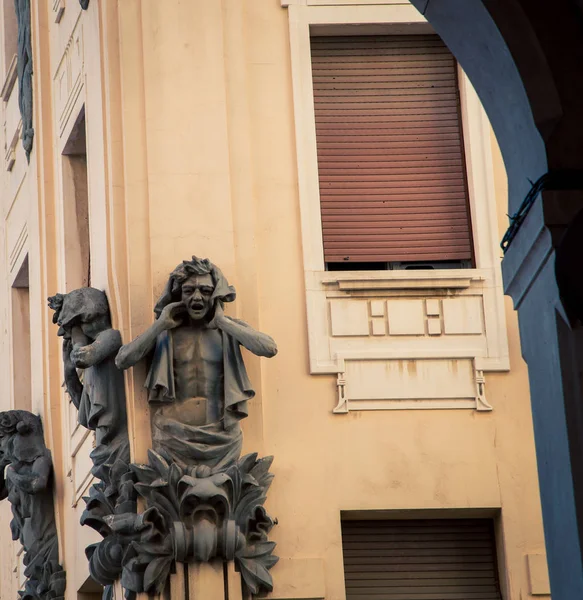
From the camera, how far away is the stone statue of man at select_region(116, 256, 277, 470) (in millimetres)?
13703

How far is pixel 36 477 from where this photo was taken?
17469 millimetres

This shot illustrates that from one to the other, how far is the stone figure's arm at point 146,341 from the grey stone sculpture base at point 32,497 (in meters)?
4.07

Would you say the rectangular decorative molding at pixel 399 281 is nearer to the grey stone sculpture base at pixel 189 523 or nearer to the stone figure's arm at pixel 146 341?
the stone figure's arm at pixel 146 341

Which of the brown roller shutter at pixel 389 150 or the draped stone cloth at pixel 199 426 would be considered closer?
the draped stone cloth at pixel 199 426

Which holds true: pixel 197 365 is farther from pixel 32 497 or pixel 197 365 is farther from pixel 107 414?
pixel 32 497

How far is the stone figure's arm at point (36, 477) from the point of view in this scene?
17.5 meters

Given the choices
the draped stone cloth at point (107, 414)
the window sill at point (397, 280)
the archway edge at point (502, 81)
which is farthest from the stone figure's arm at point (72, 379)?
the archway edge at point (502, 81)

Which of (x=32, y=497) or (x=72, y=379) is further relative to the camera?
(x=32, y=497)

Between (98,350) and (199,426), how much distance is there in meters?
1.08

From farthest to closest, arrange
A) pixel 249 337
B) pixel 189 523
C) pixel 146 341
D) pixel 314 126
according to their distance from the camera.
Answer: pixel 314 126 → pixel 146 341 → pixel 249 337 → pixel 189 523

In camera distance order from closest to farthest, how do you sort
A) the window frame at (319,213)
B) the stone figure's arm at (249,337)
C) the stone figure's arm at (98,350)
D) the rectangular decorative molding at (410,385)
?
the stone figure's arm at (249,337) → the stone figure's arm at (98,350) → the rectangular decorative molding at (410,385) → the window frame at (319,213)

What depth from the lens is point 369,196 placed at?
1531 centimetres

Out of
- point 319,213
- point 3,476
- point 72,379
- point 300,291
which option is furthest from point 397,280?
point 3,476

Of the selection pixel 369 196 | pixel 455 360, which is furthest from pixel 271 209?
pixel 455 360
